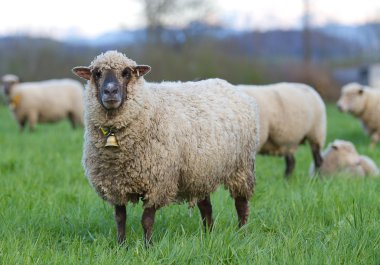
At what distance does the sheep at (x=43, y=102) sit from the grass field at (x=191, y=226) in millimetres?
7394

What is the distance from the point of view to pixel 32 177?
6.72 m

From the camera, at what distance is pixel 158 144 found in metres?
3.96

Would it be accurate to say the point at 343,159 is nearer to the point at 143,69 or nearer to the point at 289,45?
the point at 143,69

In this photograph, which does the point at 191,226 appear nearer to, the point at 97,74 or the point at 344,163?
the point at 97,74

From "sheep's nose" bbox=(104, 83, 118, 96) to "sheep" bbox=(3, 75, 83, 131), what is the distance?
11.4 meters

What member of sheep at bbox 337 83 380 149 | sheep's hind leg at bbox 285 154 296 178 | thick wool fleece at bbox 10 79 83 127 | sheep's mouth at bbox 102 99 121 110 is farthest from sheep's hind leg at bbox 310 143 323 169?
thick wool fleece at bbox 10 79 83 127

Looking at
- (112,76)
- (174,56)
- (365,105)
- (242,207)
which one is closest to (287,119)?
(242,207)

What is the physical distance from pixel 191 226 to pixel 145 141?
99 cm

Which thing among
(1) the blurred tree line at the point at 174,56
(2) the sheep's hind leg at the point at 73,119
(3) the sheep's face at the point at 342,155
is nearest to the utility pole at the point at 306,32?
(1) the blurred tree line at the point at 174,56

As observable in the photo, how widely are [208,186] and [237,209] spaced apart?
0.62 meters

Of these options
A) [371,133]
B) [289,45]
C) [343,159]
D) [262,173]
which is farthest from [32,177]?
[289,45]

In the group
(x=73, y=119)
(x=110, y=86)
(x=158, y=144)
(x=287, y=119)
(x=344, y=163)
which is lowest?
(x=73, y=119)

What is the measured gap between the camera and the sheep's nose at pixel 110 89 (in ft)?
12.2

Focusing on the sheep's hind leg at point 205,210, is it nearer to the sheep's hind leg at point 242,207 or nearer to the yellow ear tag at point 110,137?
the sheep's hind leg at point 242,207
